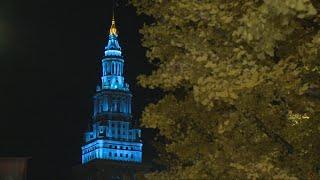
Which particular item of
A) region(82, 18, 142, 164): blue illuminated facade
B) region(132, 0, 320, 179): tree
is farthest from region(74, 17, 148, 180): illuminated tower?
region(132, 0, 320, 179): tree

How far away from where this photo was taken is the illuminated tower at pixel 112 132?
149250 millimetres

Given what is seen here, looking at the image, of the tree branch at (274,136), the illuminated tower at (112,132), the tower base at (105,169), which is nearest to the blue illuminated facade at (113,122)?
the illuminated tower at (112,132)

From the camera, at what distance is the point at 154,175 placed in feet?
44.3

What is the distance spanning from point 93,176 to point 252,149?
139 metres

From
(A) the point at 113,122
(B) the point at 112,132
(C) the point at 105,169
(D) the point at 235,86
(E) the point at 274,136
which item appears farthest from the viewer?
(B) the point at 112,132

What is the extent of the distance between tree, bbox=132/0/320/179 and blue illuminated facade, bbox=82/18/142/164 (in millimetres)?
139023

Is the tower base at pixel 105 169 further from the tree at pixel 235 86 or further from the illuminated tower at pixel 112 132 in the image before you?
the tree at pixel 235 86

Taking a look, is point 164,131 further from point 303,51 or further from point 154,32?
point 303,51

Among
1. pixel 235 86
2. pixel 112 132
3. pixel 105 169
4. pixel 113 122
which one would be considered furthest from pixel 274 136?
pixel 112 132

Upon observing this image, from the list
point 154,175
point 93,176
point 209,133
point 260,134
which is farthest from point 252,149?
point 93,176

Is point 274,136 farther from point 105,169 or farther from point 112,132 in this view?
point 112,132

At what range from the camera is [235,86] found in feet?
A: 33.9

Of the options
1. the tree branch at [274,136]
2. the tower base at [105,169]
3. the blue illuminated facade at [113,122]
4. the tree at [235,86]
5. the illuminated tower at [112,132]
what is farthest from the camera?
the blue illuminated facade at [113,122]

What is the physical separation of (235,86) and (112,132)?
14365 cm
